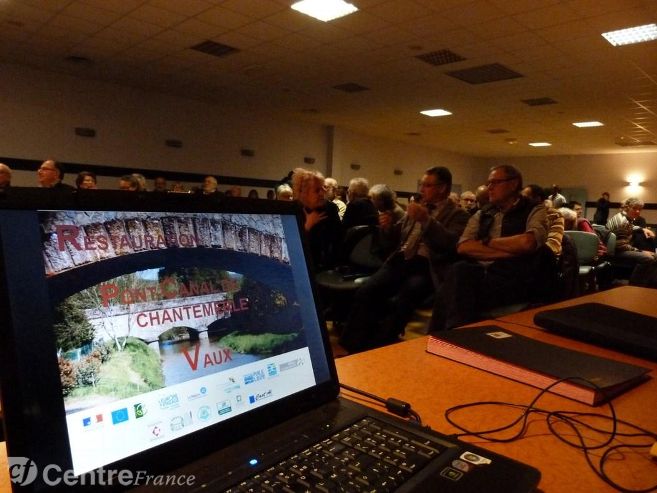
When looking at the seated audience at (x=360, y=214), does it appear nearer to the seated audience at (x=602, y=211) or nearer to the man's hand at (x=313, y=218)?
the man's hand at (x=313, y=218)

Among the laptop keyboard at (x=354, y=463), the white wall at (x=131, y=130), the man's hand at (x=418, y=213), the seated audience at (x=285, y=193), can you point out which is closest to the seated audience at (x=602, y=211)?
the white wall at (x=131, y=130)

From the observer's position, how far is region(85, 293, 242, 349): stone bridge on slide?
46 cm

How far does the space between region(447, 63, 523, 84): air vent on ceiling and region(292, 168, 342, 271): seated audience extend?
3505mm

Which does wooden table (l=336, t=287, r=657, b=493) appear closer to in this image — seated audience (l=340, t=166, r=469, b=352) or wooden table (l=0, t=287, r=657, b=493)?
wooden table (l=0, t=287, r=657, b=493)

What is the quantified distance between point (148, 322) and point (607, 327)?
102 centimetres

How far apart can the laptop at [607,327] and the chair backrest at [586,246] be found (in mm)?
3407

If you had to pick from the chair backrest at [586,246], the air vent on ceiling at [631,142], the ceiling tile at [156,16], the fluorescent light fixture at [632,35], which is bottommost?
the chair backrest at [586,246]

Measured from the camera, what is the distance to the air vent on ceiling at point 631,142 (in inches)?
408

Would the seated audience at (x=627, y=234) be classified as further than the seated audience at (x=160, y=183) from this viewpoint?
No

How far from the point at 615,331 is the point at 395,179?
1130 cm

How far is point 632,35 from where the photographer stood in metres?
4.51

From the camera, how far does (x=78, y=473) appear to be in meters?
0.41

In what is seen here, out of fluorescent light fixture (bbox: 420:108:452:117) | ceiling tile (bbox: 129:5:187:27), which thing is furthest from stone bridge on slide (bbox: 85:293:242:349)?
fluorescent light fixture (bbox: 420:108:452:117)

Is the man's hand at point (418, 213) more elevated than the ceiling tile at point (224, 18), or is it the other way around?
the ceiling tile at point (224, 18)
